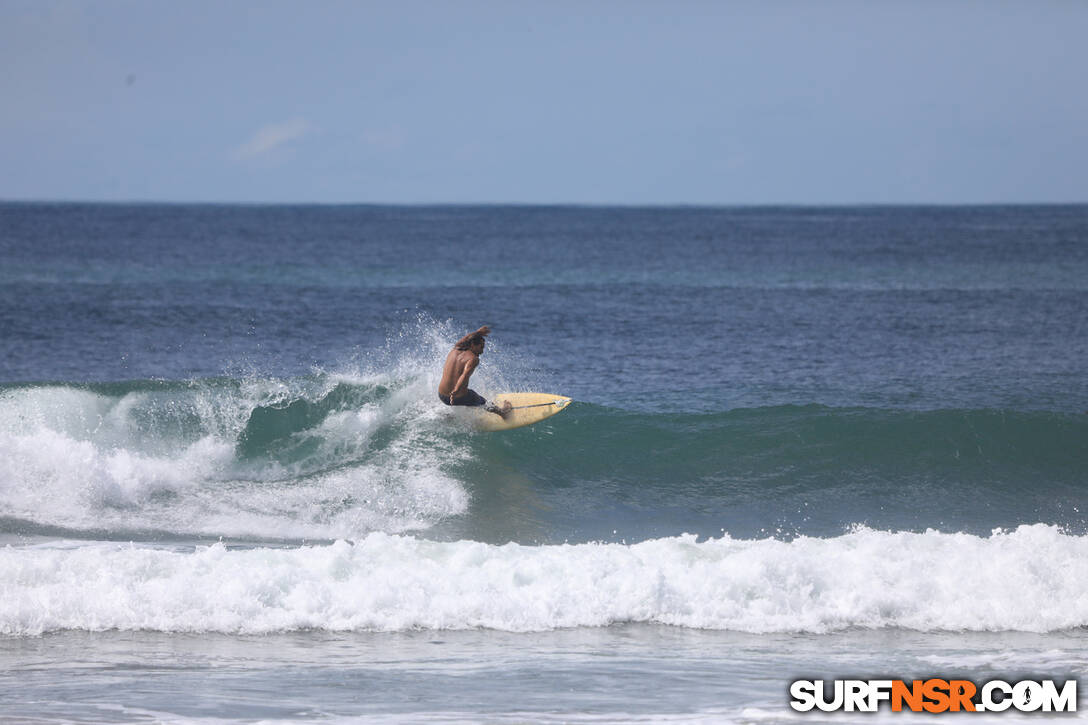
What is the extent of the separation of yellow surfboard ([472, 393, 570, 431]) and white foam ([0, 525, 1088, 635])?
15.7 feet

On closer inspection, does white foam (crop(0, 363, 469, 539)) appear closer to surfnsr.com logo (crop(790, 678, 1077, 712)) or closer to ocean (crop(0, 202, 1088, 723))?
ocean (crop(0, 202, 1088, 723))

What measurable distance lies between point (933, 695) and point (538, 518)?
6.11m

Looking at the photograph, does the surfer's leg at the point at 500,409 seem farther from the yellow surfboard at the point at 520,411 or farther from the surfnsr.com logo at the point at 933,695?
the surfnsr.com logo at the point at 933,695

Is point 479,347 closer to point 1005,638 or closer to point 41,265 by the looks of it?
point 1005,638

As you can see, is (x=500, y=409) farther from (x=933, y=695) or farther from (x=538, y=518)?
(x=933, y=695)

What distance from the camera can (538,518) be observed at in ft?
44.7

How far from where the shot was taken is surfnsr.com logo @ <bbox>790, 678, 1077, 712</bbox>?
317 inches

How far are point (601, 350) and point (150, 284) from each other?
21.6 metres

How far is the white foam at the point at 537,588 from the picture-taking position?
9836mm

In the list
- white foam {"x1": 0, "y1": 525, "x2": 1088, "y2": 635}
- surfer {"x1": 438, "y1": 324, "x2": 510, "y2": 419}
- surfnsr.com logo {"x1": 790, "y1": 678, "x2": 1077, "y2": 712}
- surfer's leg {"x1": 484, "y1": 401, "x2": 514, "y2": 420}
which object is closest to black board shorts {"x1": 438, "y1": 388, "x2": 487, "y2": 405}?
surfer {"x1": 438, "y1": 324, "x2": 510, "y2": 419}

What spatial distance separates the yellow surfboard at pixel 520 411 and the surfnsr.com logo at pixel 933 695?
786 centimetres

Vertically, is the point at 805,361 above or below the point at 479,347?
above

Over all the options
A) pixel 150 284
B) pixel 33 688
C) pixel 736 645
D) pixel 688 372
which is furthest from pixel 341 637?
pixel 150 284

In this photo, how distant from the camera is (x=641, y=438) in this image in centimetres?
1627
